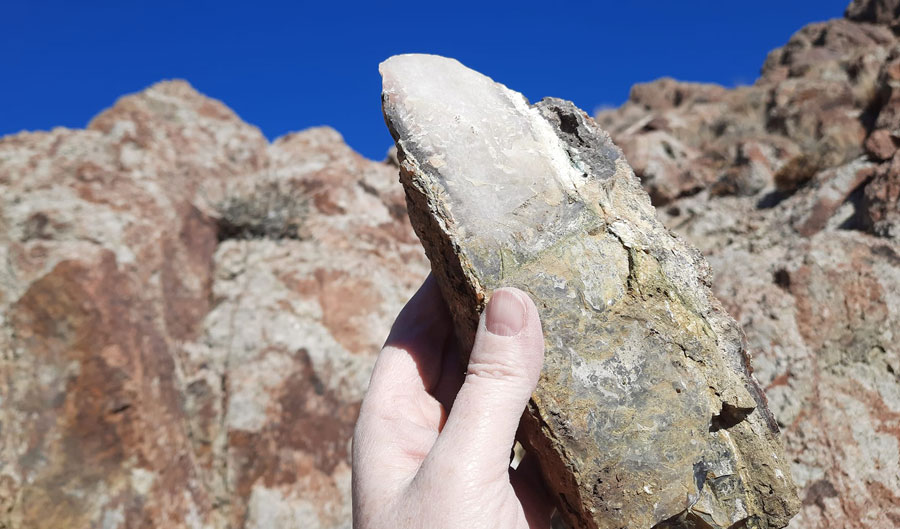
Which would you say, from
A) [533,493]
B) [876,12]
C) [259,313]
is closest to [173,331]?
[259,313]

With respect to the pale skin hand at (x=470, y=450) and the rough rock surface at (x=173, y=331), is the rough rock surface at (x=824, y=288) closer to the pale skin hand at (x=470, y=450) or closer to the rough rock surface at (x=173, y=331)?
the pale skin hand at (x=470, y=450)

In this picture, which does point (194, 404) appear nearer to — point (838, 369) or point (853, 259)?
point (838, 369)

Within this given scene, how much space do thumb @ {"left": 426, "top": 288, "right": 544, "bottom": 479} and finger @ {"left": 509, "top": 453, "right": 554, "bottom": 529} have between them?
1.38 ft

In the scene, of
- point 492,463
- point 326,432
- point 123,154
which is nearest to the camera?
point 492,463

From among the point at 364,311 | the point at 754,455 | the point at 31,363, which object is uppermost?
the point at 364,311

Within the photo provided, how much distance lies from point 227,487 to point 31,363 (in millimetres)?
1178

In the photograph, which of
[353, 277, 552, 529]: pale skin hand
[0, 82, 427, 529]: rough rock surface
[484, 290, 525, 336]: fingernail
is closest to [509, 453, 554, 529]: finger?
[353, 277, 552, 529]: pale skin hand

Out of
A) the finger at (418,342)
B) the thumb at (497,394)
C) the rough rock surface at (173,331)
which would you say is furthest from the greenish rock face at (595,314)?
the rough rock surface at (173,331)

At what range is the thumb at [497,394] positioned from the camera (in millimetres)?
1363

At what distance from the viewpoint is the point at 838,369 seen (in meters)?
2.39

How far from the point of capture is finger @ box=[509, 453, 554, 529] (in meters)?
1.75

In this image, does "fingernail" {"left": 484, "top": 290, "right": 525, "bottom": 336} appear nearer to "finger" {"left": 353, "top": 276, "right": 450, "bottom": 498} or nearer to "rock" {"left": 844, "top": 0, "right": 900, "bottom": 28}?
"finger" {"left": 353, "top": 276, "right": 450, "bottom": 498}

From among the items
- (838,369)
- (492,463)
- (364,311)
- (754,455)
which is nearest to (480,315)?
(492,463)

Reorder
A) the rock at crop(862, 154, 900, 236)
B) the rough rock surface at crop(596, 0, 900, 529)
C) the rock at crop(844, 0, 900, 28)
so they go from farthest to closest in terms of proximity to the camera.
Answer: the rock at crop(844, 0, 900, 28) < the rock at crop(862, 154, 900, 236) < the rough rock surface at crop(596, 0, 900, 529)
